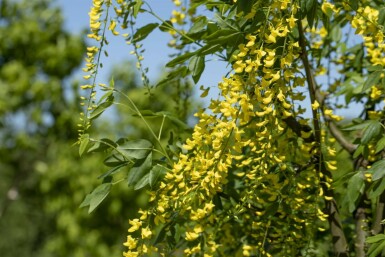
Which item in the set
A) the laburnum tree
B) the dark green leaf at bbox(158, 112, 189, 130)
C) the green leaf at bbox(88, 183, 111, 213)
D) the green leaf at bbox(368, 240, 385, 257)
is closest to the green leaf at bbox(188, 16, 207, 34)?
the laburnum tree

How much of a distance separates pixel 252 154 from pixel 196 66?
1.41ft

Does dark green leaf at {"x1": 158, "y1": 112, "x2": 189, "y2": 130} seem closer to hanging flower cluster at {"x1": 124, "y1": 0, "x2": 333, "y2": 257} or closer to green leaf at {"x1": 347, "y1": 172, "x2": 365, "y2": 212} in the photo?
hanging flower cluster at {"x1": 124, "y1": 0, "x2": 333, "y2": 257}

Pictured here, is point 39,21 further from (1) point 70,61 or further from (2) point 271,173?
(2) point 271,173

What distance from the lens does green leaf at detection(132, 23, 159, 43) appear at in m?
1.65

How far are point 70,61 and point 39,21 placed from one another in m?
1.26

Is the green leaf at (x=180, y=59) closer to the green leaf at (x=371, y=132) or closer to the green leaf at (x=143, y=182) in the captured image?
the green leaf at (x=143, y=182)

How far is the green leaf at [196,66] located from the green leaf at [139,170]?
0.24 metres

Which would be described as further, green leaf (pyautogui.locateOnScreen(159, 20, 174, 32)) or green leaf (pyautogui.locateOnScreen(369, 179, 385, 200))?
green leaf (pyautogui.locateOnScreen(159, 20, 174, 32))

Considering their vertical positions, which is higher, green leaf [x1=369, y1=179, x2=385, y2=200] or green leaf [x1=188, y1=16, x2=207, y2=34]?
green leaf [x1=188, y1=16, x2=207, y2=34]

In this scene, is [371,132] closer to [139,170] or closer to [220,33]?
[220,33]

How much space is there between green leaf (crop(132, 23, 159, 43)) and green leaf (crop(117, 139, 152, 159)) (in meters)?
0.34

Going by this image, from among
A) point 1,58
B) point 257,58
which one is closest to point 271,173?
point 257,58

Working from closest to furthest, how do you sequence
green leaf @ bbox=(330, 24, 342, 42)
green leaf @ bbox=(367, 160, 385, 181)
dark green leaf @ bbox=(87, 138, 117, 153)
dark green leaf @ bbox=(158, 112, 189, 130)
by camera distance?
green leaf @ bbox=(367, 160, 385, 181), dark green leaf @ bbox=(87, 138, 117, 153), dark green leaf @ bbox=(158, 112, 189, 130), green leaf @ bbox=(330, 24, 342, 42)

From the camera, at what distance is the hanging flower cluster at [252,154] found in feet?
4.08
